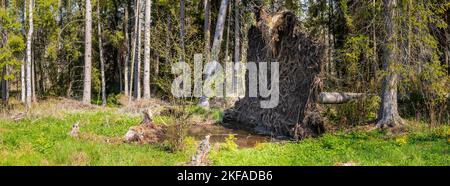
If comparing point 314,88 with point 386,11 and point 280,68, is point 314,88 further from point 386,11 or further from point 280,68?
point 386,11

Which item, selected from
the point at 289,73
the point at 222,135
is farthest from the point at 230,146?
the point at 289,73

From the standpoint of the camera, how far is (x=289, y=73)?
1492cm

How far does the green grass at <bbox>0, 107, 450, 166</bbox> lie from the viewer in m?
8.75

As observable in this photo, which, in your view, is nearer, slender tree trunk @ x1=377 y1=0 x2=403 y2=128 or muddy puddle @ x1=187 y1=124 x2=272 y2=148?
slender tree trunk @ x1=377 y1=0 x2=403 y2=128

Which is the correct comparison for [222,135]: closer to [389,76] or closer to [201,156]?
[389,76]

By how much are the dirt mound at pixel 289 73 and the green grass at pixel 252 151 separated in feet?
4.79

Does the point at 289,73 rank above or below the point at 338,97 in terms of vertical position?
above

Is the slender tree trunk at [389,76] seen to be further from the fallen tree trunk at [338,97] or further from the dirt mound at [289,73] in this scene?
the dirt mound at [289,73]

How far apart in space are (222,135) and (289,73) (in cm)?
303

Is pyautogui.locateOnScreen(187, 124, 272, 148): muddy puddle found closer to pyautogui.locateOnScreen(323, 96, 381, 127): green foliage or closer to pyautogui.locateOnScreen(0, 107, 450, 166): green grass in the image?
pyautogui.locateOnScreen(0, 107, 450, 166): green grass

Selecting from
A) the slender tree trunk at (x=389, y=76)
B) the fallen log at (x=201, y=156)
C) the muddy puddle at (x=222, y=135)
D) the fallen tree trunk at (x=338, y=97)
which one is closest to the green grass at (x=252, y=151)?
the fallen log at (x=201, y=156)

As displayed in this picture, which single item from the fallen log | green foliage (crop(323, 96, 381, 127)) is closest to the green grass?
the fallen log

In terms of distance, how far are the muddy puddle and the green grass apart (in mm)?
2207
